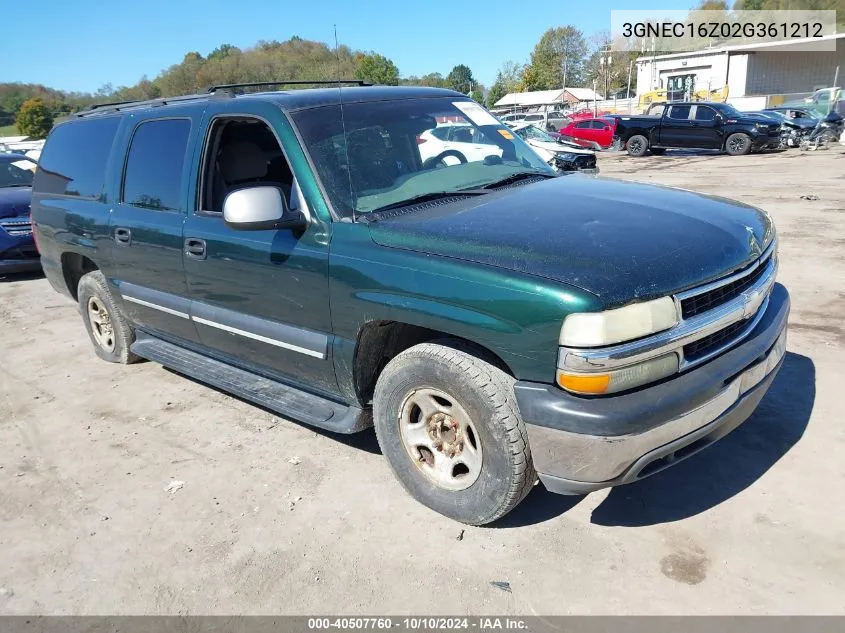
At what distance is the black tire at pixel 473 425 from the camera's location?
266cm

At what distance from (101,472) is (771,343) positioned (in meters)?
3.61

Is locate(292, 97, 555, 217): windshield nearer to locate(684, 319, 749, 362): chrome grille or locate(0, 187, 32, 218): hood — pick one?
locate(684, 319, 749, 362): chrome grille

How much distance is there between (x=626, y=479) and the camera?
253cm

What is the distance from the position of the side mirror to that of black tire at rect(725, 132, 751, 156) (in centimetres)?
2149

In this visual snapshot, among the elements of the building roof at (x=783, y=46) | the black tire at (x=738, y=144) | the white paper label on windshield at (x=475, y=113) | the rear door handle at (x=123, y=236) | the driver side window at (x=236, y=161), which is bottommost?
the black tire at (x=738, y=144)

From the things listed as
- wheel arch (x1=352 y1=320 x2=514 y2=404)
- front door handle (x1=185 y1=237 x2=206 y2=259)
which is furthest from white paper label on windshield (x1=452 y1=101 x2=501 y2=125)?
front door handle (x1=185 y1=237 x2=206 y2=259)

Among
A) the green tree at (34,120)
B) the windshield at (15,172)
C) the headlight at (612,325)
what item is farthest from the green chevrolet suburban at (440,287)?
the green tree at (34,120)

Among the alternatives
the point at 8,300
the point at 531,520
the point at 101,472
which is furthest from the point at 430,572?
the point at 8,300

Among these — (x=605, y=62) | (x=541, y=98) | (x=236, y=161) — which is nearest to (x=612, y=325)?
(x=236, y=161)

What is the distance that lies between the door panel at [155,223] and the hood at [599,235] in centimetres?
162

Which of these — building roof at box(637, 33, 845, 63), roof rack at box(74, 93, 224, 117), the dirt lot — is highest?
building roof at box(637, 33, 845, 63)

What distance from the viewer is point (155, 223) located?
4.14 meters

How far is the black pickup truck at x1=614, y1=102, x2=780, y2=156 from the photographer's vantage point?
68.3 ft

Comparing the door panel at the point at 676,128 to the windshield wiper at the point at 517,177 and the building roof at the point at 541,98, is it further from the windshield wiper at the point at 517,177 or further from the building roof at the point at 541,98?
the building roof at the point at 541,98
